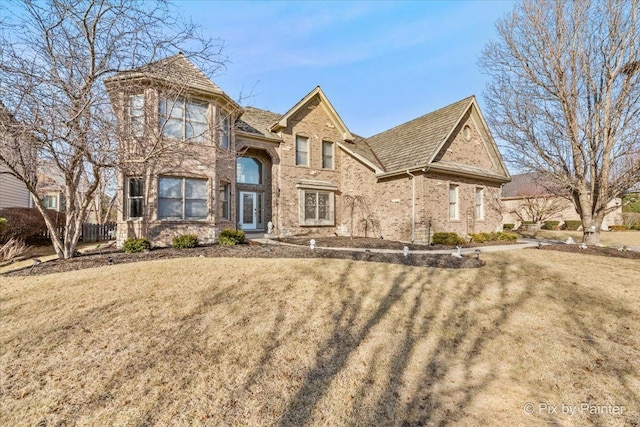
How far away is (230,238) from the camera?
1129 cm

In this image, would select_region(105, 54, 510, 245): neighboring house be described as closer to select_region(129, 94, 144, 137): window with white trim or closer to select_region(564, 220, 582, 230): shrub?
select_region(129, 94, 144, 137): window with white trim

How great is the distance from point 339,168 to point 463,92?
8349 mm

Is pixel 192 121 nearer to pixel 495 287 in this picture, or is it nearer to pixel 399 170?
pixel 399 170

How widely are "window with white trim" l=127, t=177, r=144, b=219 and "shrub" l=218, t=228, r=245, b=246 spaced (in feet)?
10.5

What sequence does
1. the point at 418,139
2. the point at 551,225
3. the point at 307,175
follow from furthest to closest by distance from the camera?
the point at 551,225, the point at 307,175, the point at 418,139

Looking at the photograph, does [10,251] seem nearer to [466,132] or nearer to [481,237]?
[481,237]

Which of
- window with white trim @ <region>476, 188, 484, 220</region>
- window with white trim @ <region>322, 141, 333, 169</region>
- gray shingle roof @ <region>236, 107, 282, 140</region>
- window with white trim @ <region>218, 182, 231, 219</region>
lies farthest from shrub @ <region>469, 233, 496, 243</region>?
window with white trim @ <region>218, 182, 231, 219</region>

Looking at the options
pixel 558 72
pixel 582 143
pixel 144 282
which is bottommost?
pixel 144 282

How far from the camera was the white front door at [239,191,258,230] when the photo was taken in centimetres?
1597

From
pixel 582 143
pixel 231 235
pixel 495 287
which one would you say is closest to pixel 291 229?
pixel 231 235

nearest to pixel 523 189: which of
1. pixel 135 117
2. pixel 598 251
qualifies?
pixel 598 251

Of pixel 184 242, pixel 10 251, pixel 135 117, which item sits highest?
pixel 135 117

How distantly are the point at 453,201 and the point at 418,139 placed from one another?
380cm

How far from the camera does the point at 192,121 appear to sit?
1119cm
